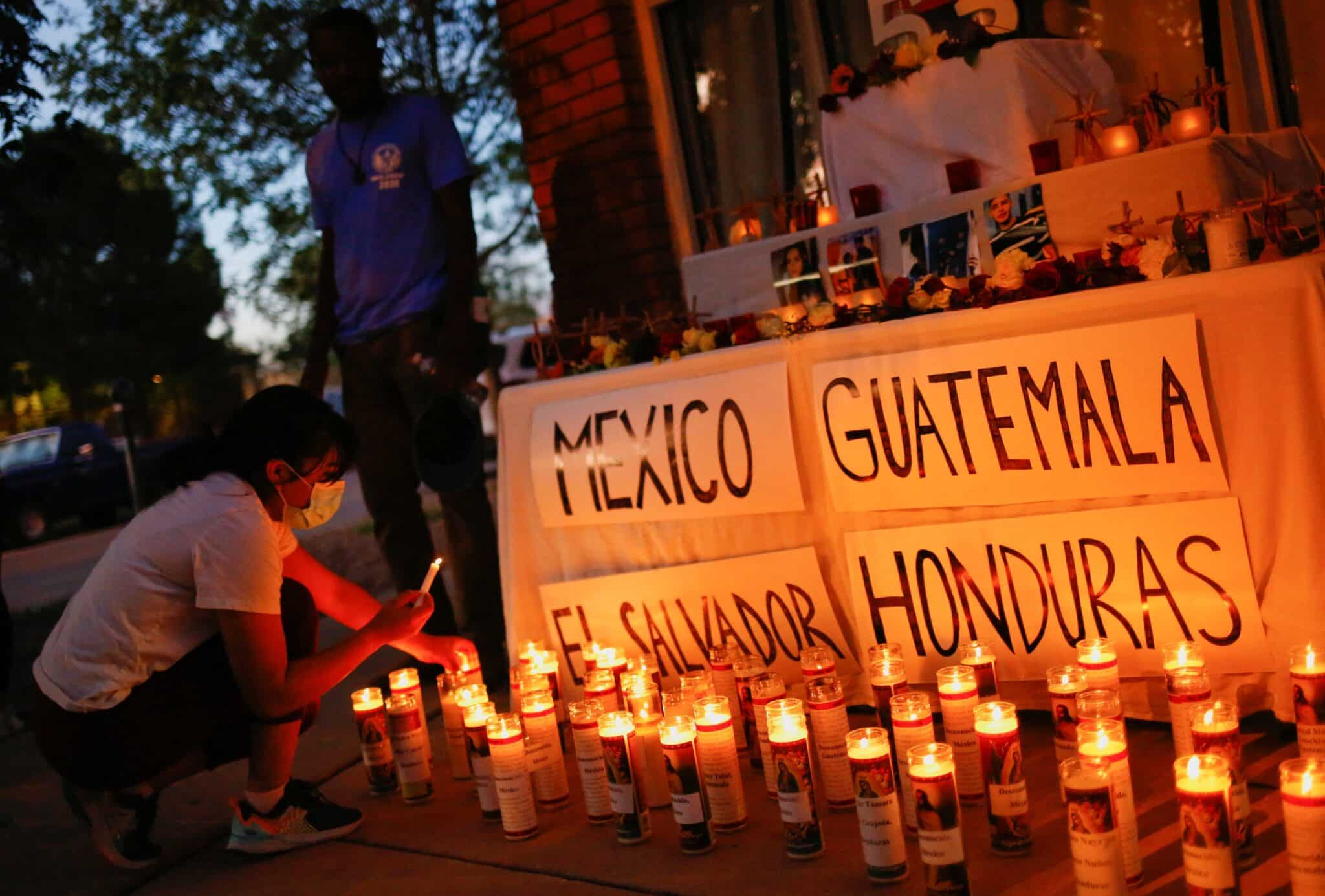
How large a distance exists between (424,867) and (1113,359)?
6.94 feet

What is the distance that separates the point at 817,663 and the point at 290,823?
4.88 ft

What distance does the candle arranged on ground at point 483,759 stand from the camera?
11.2ft

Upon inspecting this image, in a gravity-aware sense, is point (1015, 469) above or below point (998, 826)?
above

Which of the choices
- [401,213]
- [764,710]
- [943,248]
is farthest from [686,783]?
[401,213]

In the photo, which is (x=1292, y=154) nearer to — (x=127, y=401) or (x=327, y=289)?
(x=327, y=289)

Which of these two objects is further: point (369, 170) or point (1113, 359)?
point (369, 170)

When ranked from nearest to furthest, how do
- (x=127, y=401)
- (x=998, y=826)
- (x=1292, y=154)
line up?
1. (x=998, y=826)
2. (x=1292, y=154)
3. (x=127, y=401)

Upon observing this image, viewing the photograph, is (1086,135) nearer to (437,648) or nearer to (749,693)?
(749,693)

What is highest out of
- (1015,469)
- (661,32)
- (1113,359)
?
(661,32)

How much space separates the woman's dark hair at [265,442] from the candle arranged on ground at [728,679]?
117 cm

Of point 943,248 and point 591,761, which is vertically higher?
point 943,248

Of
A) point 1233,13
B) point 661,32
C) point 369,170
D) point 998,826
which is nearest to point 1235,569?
point 998,826

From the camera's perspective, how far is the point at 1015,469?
3242 millimetres

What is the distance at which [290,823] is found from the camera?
11.3 feet
